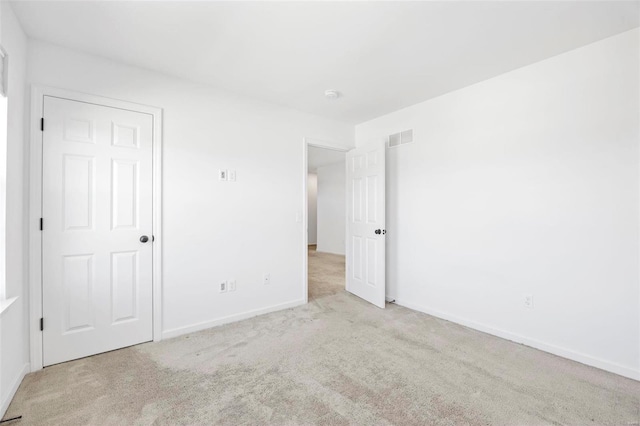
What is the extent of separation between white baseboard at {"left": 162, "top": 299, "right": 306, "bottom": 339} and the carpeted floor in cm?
10

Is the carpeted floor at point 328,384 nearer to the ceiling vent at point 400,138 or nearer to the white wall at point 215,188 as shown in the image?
the white wall at point 215,188

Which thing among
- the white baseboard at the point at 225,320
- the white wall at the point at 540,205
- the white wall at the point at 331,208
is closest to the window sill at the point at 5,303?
the white baseboard at the point at 225,320

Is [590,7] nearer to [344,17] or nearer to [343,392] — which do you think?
[344,17]

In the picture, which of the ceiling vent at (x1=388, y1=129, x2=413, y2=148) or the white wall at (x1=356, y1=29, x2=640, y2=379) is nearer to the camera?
the white wall at (x1=356, y1=29, x2=640, y2=379)

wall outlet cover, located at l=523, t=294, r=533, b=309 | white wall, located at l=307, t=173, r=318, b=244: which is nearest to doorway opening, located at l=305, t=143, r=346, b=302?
white wall, located at l=307, t=173, r=318, b=244

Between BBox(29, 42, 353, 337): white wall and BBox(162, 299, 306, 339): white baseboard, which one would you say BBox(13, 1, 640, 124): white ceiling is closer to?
BBox(29, 42, 353, 337): white wall

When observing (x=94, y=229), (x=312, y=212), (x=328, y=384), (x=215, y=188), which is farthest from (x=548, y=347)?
(x=312, y=212)

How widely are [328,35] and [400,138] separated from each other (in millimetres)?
1815

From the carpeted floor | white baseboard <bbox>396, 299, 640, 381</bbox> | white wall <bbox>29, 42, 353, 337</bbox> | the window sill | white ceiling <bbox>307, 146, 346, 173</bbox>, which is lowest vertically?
the carpeted floor

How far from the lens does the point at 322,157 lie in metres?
7.05

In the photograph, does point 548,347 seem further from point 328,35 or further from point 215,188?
point 215,188

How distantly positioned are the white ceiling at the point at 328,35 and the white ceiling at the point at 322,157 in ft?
11.6

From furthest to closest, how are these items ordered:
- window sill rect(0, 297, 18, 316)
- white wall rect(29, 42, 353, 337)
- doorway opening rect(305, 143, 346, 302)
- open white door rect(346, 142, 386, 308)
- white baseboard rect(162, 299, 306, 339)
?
doorway opening rect(305, 143, 346, 302) → open white door rect(346, 142, 386, 308) → white baseboard rect(162, 299, 306, 339) → white wall rect(29, 42, 353, 337) → window sill rect(0, 297, 18, 316)

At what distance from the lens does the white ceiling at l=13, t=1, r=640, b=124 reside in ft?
5.81
